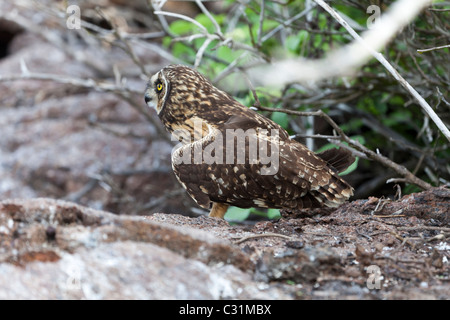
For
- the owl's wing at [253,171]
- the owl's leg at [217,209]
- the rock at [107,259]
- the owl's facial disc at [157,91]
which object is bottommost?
the owl's leg at [217,209]

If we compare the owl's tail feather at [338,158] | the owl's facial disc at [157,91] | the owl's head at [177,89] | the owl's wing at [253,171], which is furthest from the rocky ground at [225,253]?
the owl's facial disc at [157,91]

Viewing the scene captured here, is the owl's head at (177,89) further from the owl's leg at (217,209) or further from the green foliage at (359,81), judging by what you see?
the owl's leg at (217,209)

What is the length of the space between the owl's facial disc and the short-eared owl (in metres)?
0.07

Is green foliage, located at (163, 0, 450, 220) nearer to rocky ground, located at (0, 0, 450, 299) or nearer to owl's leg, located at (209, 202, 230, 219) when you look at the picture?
owl's leg, located at (209, 202, 230, 219)

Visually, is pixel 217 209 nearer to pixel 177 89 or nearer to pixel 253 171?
pixel 253 171

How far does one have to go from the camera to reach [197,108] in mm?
4055

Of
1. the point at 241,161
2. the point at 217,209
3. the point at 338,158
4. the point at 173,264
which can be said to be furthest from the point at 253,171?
the point at 173,264

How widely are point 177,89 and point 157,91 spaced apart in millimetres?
245

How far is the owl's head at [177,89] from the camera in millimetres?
4094

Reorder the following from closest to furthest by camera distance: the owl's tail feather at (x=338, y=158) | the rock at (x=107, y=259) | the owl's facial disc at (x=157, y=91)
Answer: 1. the rock at (x=107, y=259)
2. the owl's tail feather at (x=338, y=158)
3. the owl's facial disc at (x=157, y=91)

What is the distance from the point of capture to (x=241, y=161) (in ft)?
11.8

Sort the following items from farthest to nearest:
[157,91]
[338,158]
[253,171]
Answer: [157,91] → [338,158] → [253,171]
